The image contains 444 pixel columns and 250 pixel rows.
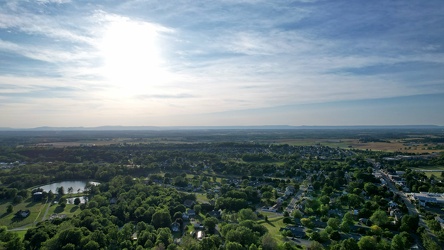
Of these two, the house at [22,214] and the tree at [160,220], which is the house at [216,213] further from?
the house at [22,214]

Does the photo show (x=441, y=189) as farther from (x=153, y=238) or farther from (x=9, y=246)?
(x=9, y=246)

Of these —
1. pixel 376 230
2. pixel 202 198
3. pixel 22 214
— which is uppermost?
pixel 376 230

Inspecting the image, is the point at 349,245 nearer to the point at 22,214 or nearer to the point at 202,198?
the point at 202,198

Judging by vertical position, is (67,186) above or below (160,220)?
below

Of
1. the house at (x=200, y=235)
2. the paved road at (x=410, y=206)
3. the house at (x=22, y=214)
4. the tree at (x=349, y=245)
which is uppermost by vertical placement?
the tree at (x=349, y=245)

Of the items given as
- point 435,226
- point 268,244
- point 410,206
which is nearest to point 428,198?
point 410,206

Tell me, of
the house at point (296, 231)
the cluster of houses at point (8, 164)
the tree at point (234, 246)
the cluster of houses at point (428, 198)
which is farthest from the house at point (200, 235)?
the cluster of houses at point (8, 164)

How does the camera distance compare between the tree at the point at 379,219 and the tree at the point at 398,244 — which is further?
the tree at the point at 379,219

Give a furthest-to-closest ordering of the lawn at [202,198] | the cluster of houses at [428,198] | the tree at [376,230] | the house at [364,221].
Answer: the lawn at [202,198], the cluster of houses at [428,198], the house at [364,221], the tree at [376,230]

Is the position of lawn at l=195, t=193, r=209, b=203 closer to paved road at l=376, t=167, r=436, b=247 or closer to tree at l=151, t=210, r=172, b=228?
tree at l=151, t=210, r=172, b=228
